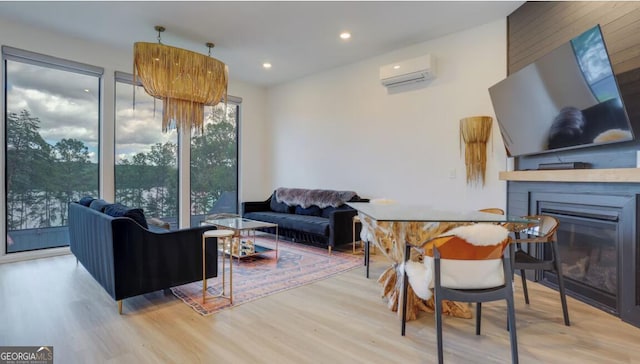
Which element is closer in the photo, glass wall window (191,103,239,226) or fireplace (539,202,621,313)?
fireplace (539,202,621,313)

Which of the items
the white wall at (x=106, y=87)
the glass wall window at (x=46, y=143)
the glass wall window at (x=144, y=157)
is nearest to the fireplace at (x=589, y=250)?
the white wall at (x=106, y=87)

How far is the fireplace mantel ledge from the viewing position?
2.41m

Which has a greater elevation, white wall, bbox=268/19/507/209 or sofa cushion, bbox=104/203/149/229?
white wall, bbox=268/19/507/209

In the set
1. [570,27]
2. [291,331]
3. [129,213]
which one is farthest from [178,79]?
[570,27]

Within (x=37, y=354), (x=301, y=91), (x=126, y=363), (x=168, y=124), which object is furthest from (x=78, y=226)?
(x=301, y=91)

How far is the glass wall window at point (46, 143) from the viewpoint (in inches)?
164

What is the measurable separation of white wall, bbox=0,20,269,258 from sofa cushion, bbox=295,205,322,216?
1439mm

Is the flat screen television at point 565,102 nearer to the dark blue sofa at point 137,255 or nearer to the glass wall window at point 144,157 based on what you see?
the dark blue sofa at point 137,255

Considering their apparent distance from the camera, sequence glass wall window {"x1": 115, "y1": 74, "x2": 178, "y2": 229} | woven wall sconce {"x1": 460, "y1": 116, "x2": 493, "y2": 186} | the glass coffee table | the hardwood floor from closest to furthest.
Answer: the hardwood floor, woven wall sconce {"x1": 460, "y1": 116, "x2": 493, "y2": 186}, the glass coffee table, glass wall window {"x1": 115, "y1": 74, "x2": 178, "y2": 229}

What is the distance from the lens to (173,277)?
2.87m

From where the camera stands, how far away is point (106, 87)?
4.78m

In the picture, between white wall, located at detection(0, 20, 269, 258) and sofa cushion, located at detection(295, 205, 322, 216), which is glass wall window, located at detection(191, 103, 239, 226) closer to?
white wall, located at detection(0, 20, 269, 258)

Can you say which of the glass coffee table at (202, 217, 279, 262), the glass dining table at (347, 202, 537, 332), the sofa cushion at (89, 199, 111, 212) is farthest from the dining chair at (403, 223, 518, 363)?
the sofa cushion at (89, 199, 111, 212)

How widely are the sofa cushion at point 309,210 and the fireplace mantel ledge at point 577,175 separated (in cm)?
282
